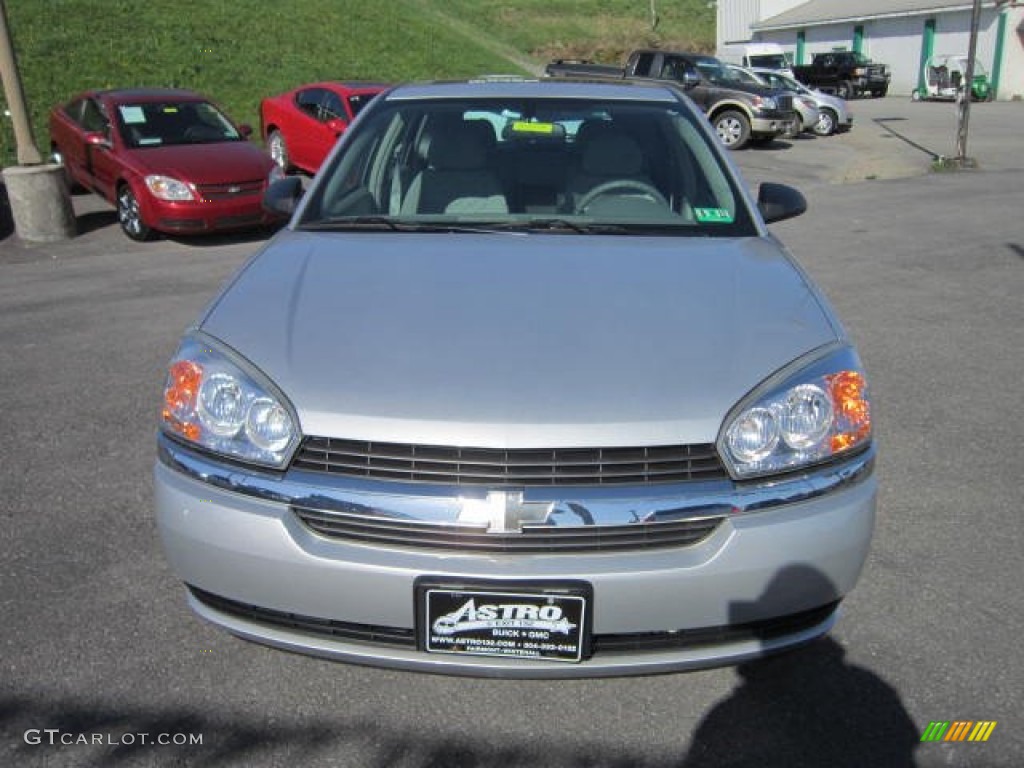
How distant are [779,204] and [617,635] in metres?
2.33

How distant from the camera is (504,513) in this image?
2104mm

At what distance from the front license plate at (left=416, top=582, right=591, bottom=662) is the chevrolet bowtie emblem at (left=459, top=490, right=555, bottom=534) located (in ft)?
0.46

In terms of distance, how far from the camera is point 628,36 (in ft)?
157

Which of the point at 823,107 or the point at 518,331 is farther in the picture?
the point at 823,107

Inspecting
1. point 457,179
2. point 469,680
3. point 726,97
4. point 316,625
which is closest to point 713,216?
point 457,179

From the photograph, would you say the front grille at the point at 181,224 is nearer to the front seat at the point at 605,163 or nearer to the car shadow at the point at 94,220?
the car shadow at the point at 94,220

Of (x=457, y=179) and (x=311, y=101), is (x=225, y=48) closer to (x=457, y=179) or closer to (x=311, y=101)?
(x=311, y=101)

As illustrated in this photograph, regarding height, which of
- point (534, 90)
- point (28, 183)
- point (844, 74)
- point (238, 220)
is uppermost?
point (534, 90)

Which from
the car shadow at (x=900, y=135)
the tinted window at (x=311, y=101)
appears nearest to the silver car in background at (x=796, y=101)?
the car shadow at (x=900, y=135)

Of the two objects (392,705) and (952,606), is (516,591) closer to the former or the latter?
(392,705)

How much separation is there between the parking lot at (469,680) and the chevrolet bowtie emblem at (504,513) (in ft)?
2.23

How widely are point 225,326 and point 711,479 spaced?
1.42 m

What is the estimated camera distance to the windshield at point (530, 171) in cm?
341

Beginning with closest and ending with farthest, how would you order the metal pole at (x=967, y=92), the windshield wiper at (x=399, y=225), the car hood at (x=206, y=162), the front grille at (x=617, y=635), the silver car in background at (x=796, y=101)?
the front grille at (x=617, y=635) < the windshield wiper at (x=399, y=225) < the car hood at (x=206, y=162) < the metal pole at (x=967, y=92) < the silver car in background at (x=796, y=101)
